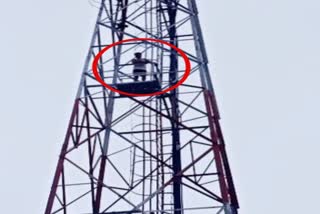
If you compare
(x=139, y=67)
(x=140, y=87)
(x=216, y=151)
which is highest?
(x=139, y=67)

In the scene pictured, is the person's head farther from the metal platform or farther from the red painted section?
the red painted section

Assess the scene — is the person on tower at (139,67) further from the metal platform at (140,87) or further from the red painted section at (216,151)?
the red painted section at (216,151)

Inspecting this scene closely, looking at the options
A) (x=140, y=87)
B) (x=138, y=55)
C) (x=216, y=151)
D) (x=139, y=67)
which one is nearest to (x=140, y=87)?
(x=140, y=87)

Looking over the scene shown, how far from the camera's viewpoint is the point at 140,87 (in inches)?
595

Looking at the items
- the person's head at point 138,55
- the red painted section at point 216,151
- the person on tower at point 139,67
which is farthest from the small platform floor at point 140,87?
the red painted section at point 216,151

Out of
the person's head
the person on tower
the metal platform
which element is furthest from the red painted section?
the person's head

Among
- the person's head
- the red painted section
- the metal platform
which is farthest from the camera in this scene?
the person's head

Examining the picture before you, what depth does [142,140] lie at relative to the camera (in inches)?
684

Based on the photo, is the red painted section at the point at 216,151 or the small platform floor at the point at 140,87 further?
the small platform floor at the point at 140,87

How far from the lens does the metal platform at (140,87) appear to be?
1498 centimetres

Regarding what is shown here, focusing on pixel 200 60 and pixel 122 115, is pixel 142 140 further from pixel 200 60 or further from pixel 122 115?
pixel 200 60

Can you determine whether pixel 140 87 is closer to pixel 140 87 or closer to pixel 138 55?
pixel 140 87

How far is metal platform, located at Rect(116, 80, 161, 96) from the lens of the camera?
1498 cm

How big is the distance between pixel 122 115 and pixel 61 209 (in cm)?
289
